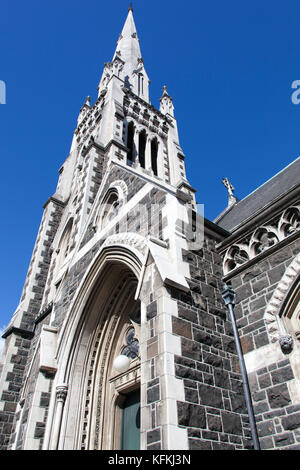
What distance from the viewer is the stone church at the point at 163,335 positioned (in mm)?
5328

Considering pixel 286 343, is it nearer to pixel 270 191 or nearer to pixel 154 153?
pixel 270 191

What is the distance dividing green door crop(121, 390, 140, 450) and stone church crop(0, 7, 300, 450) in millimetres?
37

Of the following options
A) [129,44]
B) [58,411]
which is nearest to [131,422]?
[58,411]

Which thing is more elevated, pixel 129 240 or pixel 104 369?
pixel 129 240

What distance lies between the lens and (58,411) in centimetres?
763

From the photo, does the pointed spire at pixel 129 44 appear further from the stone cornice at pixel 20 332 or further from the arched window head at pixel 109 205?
the stone cornice at pixel 20 332

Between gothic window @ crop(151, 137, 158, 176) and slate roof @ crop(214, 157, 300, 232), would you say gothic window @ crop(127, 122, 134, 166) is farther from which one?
slate roof @ crop(214, 157, 300, 232)

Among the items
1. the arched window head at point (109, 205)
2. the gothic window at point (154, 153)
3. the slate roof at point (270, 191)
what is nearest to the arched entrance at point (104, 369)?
the arched window head at point (109, 205)

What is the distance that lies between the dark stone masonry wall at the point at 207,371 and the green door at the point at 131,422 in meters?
2.64

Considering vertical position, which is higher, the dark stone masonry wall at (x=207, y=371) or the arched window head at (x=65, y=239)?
the arched window head at (x=65, y=239)

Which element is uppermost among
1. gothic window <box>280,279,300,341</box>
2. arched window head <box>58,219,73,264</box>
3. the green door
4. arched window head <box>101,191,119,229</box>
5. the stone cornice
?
arched window head <box>58,219,73,264</box>

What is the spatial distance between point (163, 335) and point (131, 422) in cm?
355

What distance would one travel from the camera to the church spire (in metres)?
24.1

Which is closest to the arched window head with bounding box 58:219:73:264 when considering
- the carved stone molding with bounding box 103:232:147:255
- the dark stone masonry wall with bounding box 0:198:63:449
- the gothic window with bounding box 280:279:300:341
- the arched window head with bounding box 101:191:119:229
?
the dark stone masonry wall with bounding box 0:198:63:449
